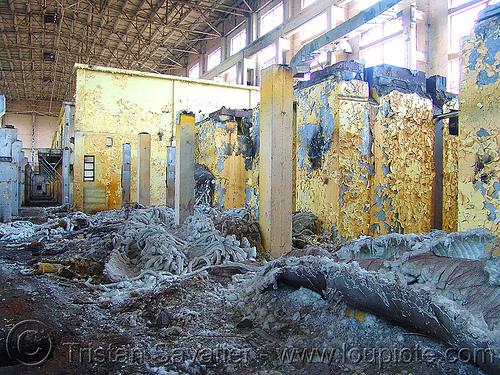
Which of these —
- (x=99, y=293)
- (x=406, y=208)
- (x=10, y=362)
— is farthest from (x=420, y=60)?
(x=10, y=362)

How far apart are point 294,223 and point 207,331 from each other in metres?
3.54

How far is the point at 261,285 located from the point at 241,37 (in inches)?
723

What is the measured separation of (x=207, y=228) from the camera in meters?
5.22

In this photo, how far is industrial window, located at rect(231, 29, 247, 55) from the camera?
18734 millimetres

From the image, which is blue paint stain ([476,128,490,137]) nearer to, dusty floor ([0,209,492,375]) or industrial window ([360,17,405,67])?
dusty floor ([0,209,492,375])

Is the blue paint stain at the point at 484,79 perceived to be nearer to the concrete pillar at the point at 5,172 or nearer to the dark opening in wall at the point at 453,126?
the dark opening in wall at the point at 453,126

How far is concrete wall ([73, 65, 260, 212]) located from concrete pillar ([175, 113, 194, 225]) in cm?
564

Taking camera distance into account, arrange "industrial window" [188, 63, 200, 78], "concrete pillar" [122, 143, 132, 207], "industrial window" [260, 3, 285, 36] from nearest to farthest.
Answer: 1. "concrete pillar" [122, 143, 132, 207]
2. "industrial window" [260, 3, 285, 36]
3. "industrial window" [188, 63, 200, 78]

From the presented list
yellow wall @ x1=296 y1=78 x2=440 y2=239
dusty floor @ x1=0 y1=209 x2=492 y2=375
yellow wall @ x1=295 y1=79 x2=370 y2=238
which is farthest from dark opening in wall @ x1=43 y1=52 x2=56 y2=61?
dusty floor @ x1=0 y1=209 x2=492 y2=375

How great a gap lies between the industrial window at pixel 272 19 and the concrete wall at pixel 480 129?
46.5 ft

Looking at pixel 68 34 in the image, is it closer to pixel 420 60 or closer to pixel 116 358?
pixel 420 60

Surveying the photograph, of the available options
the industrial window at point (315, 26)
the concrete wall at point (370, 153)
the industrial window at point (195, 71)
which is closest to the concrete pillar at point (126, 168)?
the concrete wall at point (370, 153)

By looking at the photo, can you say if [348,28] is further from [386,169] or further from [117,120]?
[117,120]

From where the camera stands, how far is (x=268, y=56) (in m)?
16.8
